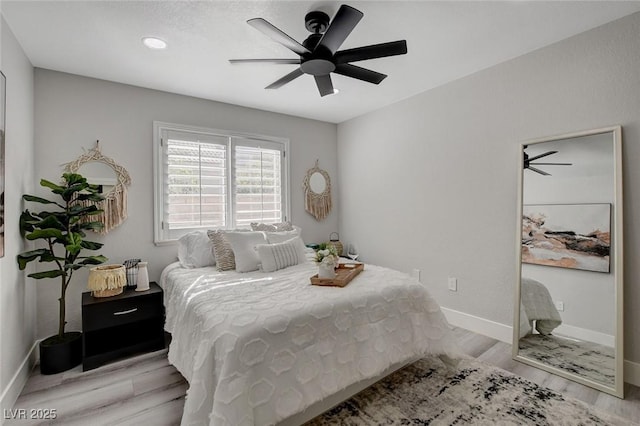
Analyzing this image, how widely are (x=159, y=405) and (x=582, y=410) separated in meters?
2.83

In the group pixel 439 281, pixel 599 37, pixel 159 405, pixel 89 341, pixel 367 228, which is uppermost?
pixel 599 37

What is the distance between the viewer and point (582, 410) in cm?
195

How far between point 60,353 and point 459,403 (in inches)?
124

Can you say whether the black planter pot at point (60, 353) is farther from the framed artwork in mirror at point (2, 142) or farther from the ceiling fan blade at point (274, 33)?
the ceiling fan blade at point (274, 33)

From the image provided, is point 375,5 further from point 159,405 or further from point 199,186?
point 159,405

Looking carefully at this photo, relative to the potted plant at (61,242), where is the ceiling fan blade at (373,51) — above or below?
above

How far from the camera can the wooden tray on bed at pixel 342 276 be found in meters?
2.26

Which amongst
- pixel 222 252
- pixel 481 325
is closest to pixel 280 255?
pixel 222 252

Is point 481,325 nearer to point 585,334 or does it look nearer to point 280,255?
point 585,334

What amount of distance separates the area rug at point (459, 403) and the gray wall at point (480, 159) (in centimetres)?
72

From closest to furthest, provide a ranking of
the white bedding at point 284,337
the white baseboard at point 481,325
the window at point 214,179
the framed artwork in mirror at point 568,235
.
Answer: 1. the white bedding at point 284,337
2. the framed artwork in mirror at point 568,235
3. the white baseboard at point 481,325
4. the window at point 214,179

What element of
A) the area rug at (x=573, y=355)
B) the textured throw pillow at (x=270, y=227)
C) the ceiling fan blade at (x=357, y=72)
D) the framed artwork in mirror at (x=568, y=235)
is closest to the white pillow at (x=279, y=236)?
the textured throw pillow at (x=270, y=227)

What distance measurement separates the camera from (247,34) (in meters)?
2.31

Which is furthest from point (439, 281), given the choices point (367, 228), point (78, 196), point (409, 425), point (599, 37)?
point (78, 196)
